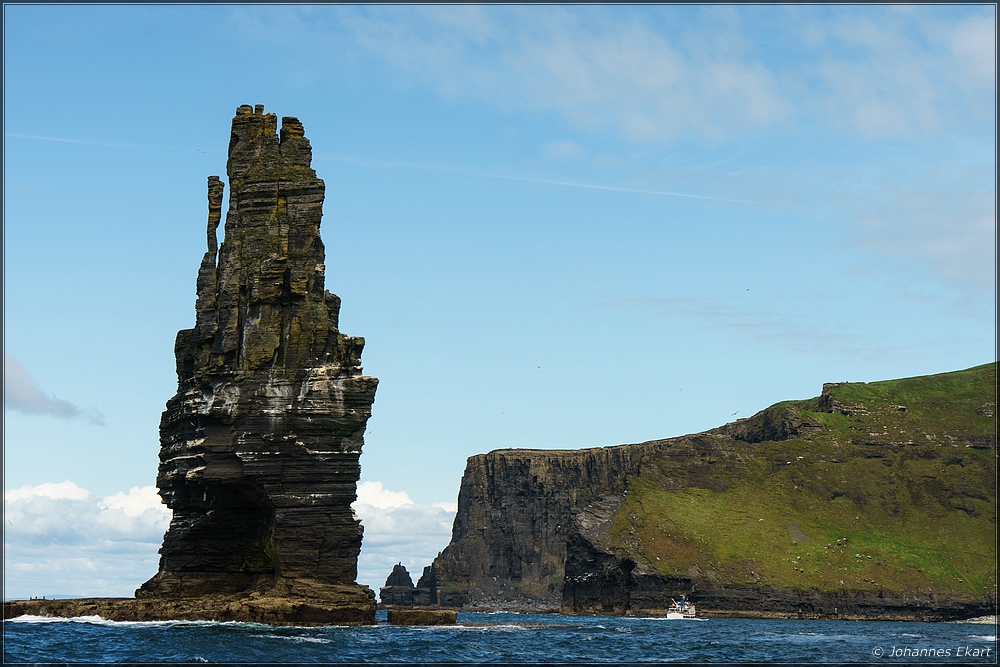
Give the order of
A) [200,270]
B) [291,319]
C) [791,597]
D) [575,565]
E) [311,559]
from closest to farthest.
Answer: [311,559], [291,319], [200,270], [791,597], [575,565]

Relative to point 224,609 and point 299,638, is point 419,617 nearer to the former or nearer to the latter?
point 224,609

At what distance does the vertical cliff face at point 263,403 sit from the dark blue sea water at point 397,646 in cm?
856

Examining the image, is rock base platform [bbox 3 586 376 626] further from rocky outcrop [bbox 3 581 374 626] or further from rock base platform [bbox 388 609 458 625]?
rock base platform [bbox 388 609 458 625]

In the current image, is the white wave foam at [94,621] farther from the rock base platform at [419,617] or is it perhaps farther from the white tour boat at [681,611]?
the white tour boat at [681,611]

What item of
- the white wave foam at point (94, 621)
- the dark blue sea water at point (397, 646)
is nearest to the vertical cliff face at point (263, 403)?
the white wave foam at point (94, 621)

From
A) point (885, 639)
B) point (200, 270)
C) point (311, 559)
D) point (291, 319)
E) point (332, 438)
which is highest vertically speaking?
point (200, 270)

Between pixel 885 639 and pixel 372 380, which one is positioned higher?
pixel 372 380

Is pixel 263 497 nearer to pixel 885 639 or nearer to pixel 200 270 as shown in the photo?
pixel 200 270

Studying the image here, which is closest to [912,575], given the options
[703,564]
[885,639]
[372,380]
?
[703,564]

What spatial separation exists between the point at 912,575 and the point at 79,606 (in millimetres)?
144750

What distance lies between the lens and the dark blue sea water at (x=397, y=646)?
5656 centimetres

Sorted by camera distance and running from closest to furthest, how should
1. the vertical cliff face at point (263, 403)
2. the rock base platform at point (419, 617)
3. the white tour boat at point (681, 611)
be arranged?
the vertical cliff face at point (263, 403)
the rock base platform at point (419, 617)
the white tour boat at point (681, 611)

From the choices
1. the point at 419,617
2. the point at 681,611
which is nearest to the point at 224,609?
the point at 419,617

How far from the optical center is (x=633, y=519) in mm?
195875
